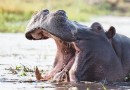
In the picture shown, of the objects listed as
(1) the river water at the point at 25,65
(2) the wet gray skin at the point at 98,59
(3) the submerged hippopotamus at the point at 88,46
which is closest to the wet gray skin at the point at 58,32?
(3) the submerged hippopotamus at the point at 88,46

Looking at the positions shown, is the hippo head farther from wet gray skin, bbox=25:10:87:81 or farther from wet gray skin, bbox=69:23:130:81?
wet gray skin, bbox=69:23:130:81

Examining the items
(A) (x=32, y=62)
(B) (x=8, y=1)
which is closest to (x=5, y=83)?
(A) (x=32, y=62)

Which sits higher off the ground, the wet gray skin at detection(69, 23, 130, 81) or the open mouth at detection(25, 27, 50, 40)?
the open mouth at detection(25, 27, 50, 40)

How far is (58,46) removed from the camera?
25.1ft

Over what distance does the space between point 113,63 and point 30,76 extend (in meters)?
1.54

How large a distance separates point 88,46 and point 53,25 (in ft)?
2.00

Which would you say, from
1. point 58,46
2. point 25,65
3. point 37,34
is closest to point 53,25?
point 37,34

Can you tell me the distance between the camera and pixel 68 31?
7285 millimetres

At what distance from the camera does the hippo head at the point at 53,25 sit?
23.7 ft

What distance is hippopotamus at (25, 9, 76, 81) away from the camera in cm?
735

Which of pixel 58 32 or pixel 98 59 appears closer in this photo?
pixel 58 32

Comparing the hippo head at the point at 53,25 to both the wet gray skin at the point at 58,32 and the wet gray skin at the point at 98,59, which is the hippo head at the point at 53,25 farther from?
the wet gray skin at the point at 98,59

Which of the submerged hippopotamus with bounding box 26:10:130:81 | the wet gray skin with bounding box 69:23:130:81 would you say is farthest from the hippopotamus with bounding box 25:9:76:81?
the wet gray skin with bounding box 69:23:130:81

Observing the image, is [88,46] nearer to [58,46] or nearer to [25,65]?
[58,46]
